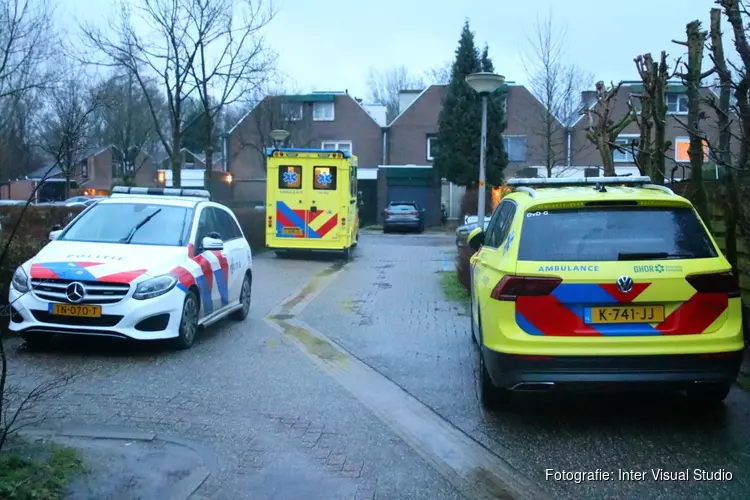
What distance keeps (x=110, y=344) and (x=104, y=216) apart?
1.59m

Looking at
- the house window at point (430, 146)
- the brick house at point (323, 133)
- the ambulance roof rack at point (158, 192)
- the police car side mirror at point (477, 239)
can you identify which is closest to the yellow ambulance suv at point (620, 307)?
the police car side mirror at point (477, 239)

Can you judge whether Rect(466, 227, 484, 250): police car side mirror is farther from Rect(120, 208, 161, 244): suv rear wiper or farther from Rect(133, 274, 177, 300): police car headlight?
Rect(120, 208, 161, 244): suv rear wiper

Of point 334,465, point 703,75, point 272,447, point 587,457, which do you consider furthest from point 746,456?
point 703,75

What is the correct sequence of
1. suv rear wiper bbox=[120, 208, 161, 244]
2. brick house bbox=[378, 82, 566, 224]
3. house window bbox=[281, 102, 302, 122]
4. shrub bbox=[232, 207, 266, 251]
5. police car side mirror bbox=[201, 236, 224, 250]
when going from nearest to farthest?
suv rear wiper bbox=[120, 208, 161, 244], police car side mirror bbox=[201, 236, 224, 250], shrub bbox=[232, 207, 266, 251], brick house bbox=[378, 82, 566, 224], house window bbox=[281, 102, 302, 122]

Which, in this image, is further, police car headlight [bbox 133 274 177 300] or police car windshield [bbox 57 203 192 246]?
police car windshield [bbox 57 203 192 246]

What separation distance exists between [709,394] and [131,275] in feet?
17.7

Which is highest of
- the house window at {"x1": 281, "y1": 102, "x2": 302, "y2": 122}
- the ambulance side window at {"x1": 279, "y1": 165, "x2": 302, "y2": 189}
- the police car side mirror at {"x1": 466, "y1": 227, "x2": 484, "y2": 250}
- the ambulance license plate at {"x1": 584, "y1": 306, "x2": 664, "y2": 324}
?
the house window at {"x1": 281, "y1": 102, "x2": 302, "y2": 122}

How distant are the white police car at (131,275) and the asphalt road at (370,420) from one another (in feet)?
1.13

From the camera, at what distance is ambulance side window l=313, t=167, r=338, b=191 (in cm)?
2061

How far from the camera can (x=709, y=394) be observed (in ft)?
19.7

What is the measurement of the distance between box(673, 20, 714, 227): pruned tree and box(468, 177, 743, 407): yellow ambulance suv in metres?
3.12

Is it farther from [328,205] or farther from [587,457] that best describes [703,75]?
[328,205]

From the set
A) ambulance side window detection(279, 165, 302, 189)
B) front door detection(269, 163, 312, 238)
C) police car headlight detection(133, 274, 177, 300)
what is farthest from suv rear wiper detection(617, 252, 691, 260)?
ambulance side window detection(279, 165, 302, 189)

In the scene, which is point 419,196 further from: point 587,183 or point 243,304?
point 587,183
